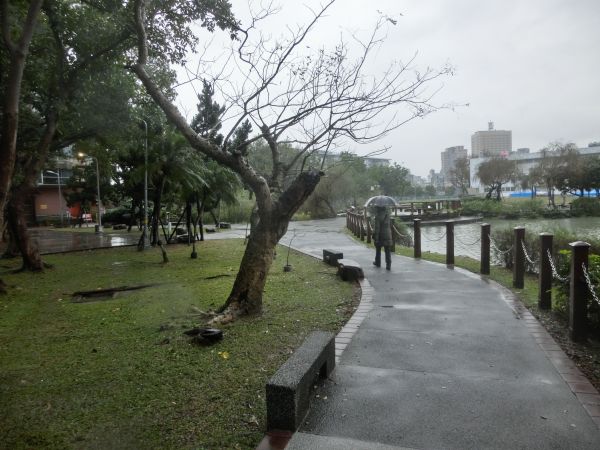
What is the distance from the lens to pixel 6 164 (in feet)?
18.1

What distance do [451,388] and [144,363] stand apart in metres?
2.98

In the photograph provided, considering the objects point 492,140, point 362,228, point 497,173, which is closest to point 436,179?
point 492,140

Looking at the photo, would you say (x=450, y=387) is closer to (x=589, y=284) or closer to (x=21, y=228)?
(x=589, y=284)

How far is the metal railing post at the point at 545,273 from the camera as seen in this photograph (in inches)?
247

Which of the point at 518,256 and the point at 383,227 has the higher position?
the point at 383,227

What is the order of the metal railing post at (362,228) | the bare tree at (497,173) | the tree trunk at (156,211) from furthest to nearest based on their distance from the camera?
the bare tree at (497,173)
the metal railing post at (362,228)
the tree trunk at (156,211)

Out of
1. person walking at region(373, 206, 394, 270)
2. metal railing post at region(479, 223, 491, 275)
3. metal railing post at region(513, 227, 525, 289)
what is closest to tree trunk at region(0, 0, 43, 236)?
person walking at region(373, 206, 394, 270)

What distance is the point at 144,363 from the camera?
4.51 metres

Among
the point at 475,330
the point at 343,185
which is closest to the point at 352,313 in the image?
the point at 475,330

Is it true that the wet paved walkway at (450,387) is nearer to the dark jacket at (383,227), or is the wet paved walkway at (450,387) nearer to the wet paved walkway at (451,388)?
the wet paved walkway at (451,388)

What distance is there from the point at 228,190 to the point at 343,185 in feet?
85.6

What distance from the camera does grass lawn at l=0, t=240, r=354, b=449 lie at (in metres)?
3.21

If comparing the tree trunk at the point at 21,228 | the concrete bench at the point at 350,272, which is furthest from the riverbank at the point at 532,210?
the tree trunk at the point at 21,228

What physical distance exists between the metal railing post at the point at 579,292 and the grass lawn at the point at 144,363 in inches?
110
